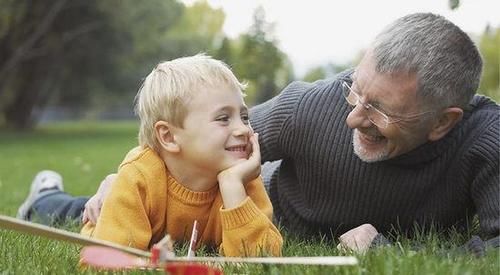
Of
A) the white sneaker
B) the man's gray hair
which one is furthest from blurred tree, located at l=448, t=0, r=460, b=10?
the white sneaker

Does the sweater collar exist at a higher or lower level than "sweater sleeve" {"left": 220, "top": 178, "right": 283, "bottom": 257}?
higher

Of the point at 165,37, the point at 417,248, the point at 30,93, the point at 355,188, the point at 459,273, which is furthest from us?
the point at 165,37

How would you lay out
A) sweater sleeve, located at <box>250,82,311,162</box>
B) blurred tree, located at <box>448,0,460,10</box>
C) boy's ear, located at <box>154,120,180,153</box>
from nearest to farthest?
boy's ear, located at <box>154,120,180,153</box>, blurred tree, located at <box>448,0,460,10</box>, sweater sleeve, located at <box>250,82,311,162</box>

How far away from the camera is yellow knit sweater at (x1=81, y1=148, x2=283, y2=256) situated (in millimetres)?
3246

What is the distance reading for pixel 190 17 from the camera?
72.6 m

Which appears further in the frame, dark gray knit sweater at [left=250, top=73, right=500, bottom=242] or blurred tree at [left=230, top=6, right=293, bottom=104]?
blurred tree at [left=230, top=6, right=293, bottom=104]

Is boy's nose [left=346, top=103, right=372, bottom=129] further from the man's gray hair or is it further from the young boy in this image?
the young boy

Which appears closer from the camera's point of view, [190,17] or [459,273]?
[459,273]

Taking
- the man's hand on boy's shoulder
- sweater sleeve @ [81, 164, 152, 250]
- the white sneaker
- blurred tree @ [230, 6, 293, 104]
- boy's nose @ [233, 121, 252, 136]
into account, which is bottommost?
blurred tree @ [230, 6, 293, 104]

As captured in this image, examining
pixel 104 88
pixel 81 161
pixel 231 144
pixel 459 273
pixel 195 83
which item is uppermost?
pixel 195 83

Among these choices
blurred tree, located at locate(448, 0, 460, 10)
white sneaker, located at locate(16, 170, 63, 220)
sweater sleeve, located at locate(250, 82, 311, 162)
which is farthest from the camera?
white sneaker, located at locate(16, 170, 63, 220)

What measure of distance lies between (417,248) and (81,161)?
1159cm

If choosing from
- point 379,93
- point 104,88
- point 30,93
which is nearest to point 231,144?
point 379,93

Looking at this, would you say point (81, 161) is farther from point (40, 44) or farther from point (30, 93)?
point (30, 93)
